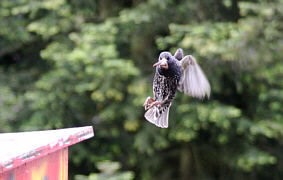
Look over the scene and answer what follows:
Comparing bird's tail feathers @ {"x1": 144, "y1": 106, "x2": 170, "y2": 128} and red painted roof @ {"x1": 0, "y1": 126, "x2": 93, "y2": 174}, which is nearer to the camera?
red painted roof @ {"x1": 0, "y1": 126, "x2": 93, "y2": 174}

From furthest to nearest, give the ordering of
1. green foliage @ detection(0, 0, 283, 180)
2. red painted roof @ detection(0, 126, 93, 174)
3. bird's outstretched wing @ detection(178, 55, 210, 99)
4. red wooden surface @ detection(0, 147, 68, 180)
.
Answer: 1. green foliage @ detection(0, 0, 283, 180)
2. bird's outstretched wing @ detection(178, 55, 210, 99)
3. red wooden surface @ detection(0, 147, 68, 180)
4. red painted roof @ detection(0, 126, 93, 174)

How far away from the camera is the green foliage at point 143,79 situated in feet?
14.0

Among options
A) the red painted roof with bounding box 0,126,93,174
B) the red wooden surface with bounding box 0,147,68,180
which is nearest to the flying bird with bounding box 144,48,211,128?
the red painted roof with bounding box 0,126,93,174

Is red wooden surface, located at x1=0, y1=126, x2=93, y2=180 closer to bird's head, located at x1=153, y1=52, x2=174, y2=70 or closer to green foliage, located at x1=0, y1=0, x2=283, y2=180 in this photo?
bird's head, located at x1=153, y1=52, x2=174, y2=70

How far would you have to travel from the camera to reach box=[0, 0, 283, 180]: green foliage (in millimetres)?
4275

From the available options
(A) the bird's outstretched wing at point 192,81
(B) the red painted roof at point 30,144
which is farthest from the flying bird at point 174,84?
(B) the red painted roof at point 30,144

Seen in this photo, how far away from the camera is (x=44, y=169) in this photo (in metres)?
1.52

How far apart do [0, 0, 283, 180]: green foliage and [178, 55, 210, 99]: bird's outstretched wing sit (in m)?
1.99

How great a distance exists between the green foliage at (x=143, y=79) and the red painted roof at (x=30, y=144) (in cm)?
195

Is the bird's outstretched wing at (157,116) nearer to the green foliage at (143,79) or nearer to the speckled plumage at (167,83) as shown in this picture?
the speckled plumage at (167,83)

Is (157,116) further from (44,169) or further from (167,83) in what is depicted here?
(44,169)

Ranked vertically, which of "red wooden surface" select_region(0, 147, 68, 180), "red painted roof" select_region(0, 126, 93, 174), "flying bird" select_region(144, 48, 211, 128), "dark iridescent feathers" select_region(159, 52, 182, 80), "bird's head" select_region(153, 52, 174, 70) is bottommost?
Answer: "red wooden surface" select_region(0, 147, 68, 180)

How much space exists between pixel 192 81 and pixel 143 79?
3016 mm

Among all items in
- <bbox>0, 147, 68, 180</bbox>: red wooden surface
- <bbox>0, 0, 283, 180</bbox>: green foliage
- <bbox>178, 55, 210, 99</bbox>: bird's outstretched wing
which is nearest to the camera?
<bbox>0, 147, 68, 180</bbox>: red wooden surface
